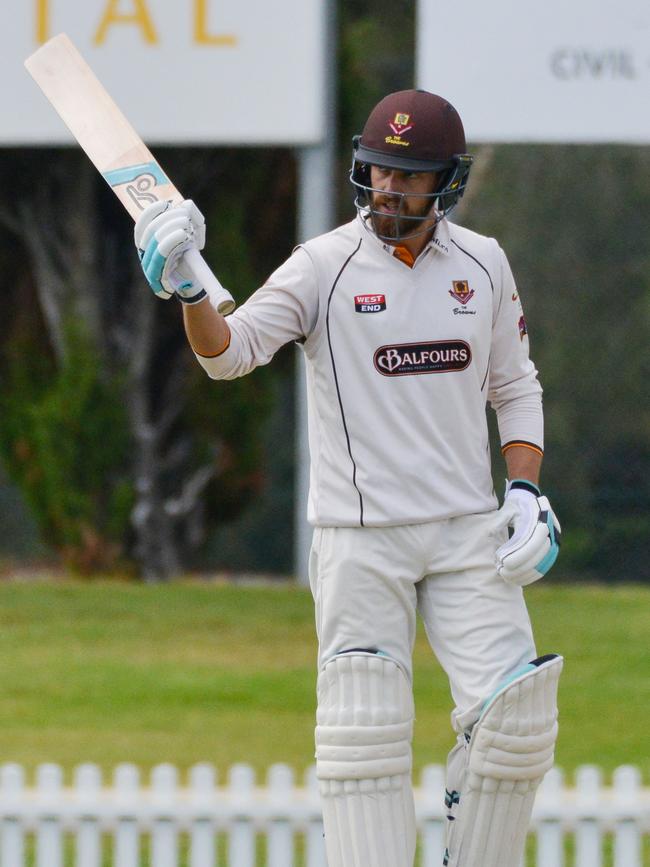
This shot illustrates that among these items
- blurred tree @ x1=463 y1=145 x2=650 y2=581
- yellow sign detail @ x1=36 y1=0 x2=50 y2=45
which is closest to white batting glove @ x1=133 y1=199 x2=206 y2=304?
yellow sign detail @ x1=36 y1=0 x2=50 y2=45

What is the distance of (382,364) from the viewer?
9.34ft

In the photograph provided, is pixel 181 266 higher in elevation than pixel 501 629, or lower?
higher

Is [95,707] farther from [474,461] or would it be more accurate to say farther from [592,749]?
[474,461]

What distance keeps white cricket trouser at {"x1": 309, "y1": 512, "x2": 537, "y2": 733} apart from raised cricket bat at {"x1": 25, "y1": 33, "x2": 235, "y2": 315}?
52 centimetres

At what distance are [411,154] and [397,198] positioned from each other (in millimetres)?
80

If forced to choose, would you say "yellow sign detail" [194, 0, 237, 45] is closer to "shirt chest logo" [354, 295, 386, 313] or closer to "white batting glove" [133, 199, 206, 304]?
"shirt chest logo" [354, 295, 386, 313]

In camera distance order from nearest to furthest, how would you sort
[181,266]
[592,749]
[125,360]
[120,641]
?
[181,266]
[592,749]
[120,641]
[125,360]

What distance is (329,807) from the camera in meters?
2.84

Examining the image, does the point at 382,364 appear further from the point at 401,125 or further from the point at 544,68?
the point at 544,68

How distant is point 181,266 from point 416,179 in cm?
48

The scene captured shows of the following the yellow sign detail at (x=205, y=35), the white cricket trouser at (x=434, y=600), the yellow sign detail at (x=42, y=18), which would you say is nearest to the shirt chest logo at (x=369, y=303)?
the white cricket trouser at (x=434, y=600)

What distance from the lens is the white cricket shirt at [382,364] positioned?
2844 millimetres

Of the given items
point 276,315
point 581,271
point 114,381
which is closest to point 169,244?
point 276,315

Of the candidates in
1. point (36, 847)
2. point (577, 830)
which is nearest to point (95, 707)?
point (36, 847)
